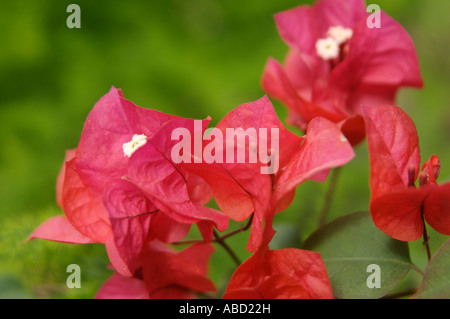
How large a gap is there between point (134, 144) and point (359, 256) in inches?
8.1

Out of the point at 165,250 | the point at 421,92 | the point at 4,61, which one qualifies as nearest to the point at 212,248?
the point at 165,250

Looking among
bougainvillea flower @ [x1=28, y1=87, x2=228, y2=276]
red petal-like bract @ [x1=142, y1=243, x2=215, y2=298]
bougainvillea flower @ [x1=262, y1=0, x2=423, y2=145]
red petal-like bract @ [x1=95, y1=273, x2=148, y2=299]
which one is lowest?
red petal-like bract @ [x1=95, y1=273, x2=148, y2=299]

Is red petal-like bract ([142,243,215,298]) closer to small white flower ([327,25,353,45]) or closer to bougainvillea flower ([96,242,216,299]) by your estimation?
bougainvillea flower ([96,242,216,299])

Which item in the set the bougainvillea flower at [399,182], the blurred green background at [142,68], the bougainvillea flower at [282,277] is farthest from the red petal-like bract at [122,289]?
the blurred green background at [142,68]

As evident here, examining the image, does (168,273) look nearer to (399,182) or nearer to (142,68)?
(399,182)

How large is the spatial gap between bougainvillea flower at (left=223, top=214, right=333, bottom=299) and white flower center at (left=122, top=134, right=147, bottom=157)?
12 centimetres

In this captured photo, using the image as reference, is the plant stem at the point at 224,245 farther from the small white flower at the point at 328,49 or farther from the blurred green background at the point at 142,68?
the blurred green background at the point at 142,68

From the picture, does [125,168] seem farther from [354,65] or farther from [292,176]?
[354,65]

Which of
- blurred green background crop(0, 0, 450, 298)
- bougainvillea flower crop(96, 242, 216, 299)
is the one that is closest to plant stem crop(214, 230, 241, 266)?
bougainvillea flower crop(96, 242, 216, 299)

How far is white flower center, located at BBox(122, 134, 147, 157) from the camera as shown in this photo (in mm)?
380

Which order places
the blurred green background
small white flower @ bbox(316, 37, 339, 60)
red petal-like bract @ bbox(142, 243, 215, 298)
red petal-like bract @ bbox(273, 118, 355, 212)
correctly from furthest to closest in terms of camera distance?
the blurred green background
small white flower @ bbox(316, 37, 339, 60)
red petal-like bract @ bbox(142, 243, 215, 298)
red petal-like bract @ bbox(273, 118, 355, 212)

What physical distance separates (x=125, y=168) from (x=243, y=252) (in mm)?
411

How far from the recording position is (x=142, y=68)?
1288 millimetres
